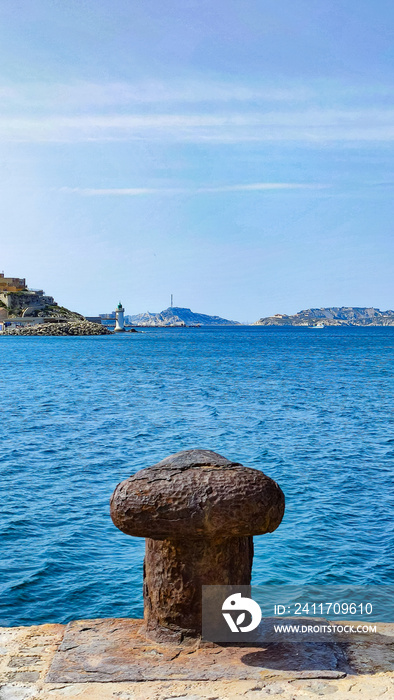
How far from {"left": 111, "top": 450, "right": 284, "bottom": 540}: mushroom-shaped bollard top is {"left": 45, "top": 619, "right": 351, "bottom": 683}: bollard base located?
0.58m

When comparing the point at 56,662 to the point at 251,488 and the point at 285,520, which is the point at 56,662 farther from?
the point at 285,520

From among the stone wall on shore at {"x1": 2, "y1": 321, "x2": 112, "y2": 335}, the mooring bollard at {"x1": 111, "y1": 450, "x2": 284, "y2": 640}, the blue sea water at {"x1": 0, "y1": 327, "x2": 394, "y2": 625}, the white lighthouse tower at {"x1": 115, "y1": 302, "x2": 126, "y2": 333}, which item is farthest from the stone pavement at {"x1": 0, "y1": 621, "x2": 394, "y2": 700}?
the white lighthouse tower at {"x1": 115, "y1": 302, "x2": 126, "y2": 333}

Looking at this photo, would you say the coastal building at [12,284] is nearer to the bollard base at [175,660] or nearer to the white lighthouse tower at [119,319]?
the white lighthouse tower at [119,319]

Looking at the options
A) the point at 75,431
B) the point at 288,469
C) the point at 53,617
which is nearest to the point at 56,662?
the point at 53,617

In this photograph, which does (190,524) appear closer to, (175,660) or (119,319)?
(175,660)

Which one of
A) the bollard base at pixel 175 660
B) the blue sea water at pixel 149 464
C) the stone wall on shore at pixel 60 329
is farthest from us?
the stone wall on shore at pixel 60 329

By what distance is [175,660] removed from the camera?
334 cm

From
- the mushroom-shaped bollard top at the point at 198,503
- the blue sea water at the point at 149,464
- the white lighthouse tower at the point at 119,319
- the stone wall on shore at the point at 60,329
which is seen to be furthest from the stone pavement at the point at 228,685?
the white lighthouse tower at the point at 119,319

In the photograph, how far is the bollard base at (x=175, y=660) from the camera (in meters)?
3.15

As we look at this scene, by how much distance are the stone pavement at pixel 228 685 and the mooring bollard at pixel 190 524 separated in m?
0.47

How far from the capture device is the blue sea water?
26.5 ft

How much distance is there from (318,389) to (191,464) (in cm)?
3148

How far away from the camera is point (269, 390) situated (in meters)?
33.9

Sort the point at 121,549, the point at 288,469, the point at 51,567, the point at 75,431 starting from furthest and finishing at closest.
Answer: the point at 75,431 → the point at 288,469 → the point at 121,549 → the point at 51,567
